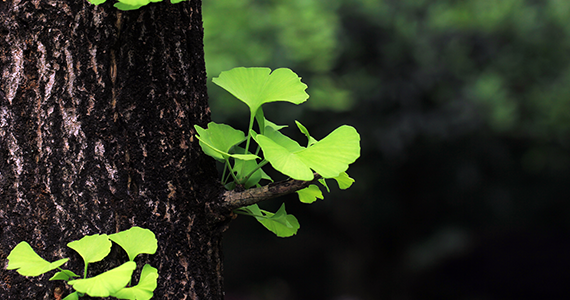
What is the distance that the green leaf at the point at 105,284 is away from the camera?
1.29 feet

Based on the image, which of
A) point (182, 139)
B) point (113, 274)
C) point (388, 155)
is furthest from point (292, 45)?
point (113, 274)

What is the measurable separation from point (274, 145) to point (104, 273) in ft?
0.65

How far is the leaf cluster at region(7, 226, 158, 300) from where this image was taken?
0.40m

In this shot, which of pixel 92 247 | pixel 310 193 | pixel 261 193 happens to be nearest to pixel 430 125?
pixel 310 193

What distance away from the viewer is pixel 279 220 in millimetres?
629

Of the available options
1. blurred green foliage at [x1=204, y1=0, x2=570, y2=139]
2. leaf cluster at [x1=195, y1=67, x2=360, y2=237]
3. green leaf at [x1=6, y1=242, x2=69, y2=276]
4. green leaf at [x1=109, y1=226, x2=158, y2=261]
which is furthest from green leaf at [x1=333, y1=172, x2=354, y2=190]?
blurred green foliage at [x1=204, y1=0, x2=570, y2=139]

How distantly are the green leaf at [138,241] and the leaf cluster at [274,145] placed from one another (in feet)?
0.39

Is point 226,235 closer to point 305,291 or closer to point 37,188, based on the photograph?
point 305,291

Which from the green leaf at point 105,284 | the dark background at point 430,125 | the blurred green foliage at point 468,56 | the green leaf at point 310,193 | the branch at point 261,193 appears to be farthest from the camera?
the blurred green foliage at point 468,56

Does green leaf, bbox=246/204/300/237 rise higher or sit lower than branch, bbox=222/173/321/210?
lower

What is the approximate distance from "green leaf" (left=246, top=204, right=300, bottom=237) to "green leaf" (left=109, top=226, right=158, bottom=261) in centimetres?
15

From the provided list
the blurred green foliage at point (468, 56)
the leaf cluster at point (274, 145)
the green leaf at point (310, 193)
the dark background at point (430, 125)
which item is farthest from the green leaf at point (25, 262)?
the blurred green foliage at point (468, 56)

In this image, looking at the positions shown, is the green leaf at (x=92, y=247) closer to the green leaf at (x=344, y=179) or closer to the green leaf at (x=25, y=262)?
the green leaf at (x=25, y=262)

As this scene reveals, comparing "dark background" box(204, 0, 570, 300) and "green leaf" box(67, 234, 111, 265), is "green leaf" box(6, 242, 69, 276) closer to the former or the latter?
"green leaf" box(67, 234, 111, 265)
